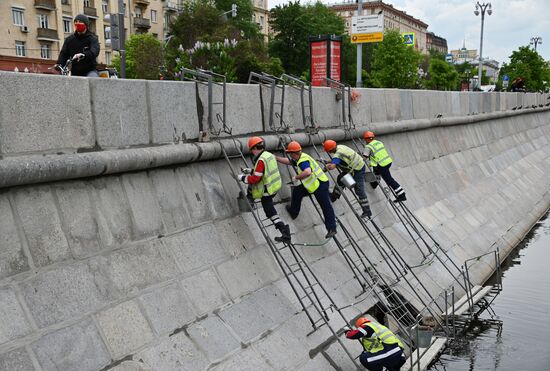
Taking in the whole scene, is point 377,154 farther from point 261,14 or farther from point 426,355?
point 261,14

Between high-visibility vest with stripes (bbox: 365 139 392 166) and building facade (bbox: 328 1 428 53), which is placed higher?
building facade (bbox: 328 1 428 53)

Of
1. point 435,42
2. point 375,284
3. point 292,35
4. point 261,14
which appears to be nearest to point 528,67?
point 292,35

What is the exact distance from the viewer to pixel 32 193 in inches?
257

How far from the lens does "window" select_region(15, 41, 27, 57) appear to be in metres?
42.1

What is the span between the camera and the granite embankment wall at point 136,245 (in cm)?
622

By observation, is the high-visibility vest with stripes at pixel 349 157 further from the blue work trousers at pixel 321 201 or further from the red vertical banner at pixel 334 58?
the red vertical banner at pixel 334 58

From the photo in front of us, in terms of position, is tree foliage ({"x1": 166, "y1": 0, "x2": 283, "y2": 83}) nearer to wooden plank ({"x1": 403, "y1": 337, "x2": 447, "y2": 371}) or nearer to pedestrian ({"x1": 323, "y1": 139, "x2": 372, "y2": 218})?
pedestrian ({"x1": 323, "y1": 139, "x2": 372, "y2": 218})

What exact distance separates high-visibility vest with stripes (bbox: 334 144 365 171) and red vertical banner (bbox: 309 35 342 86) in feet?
27.7

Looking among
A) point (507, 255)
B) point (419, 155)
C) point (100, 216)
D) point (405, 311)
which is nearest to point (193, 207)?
point (100, 216)

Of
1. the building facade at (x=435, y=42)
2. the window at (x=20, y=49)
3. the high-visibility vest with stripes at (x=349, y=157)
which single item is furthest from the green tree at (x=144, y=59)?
the building facade at (x=435, y=42)

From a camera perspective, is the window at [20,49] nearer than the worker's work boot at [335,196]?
No

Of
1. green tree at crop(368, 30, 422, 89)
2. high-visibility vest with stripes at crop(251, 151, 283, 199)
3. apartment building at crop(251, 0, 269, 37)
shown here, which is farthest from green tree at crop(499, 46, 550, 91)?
high-visibility vest with stripes at crop(251, 151, 283, 199)

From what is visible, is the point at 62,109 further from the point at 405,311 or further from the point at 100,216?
the point at 405,311

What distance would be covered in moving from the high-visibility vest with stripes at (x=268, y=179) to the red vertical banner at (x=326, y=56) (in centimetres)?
1144
